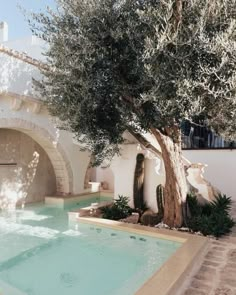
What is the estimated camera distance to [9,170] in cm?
1204

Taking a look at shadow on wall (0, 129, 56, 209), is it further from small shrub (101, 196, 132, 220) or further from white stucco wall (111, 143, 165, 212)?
small shrub (101, 196, 132, 220)

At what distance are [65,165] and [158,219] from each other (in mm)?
6095

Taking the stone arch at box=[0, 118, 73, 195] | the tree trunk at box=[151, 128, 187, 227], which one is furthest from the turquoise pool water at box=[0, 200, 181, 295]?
the stone arch at box=[0, 118, 73, 195]

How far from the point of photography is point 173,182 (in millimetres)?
7531

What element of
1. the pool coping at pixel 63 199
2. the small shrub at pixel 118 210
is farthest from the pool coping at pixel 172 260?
the pool coping at pixel 63 199

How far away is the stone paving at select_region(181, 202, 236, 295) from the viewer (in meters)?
4.21

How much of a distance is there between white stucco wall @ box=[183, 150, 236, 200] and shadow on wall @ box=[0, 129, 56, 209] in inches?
292

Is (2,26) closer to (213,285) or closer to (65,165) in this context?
(65,165)

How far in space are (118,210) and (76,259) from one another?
3.16 metres

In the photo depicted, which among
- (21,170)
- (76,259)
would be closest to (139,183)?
(76,259)

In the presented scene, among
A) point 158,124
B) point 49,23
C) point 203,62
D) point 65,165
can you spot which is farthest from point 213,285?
point 65,165

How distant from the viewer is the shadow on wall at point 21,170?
1183 cm

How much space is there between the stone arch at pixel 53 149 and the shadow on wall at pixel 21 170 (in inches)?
31.5

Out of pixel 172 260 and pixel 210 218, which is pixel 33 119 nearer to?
pixel 210 218
